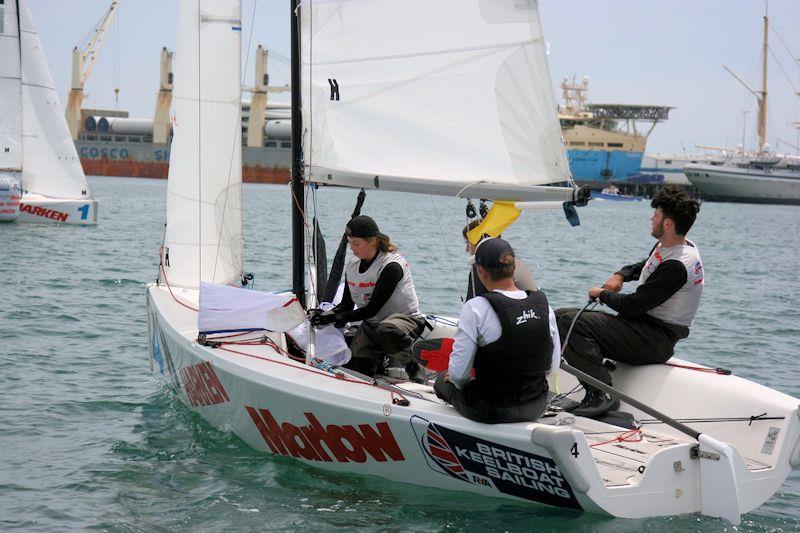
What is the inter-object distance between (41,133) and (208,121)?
65.9 ft

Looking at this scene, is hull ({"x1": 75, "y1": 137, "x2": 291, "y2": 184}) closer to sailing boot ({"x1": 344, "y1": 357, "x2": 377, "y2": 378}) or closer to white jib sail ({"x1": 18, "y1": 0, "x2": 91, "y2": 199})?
white jib sail ({"x1": 18, "y1": 0, "x2": 91, "y2": 199})

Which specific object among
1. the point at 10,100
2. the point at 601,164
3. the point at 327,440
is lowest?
the point at 327,440

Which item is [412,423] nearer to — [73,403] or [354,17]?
[354,17]

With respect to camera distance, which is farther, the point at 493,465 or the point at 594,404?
the point at 594,404

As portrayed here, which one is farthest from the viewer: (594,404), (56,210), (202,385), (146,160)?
(146,160)

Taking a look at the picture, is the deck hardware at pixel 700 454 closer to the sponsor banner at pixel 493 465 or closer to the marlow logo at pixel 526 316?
the sponsor banner at pixel 493 465

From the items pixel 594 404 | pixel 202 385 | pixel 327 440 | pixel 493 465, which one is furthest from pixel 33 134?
pixel 493 465

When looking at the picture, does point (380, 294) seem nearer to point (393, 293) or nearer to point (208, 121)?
point (393, 293)

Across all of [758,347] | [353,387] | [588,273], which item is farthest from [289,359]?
[588,273]

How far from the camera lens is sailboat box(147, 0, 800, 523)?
5.03m

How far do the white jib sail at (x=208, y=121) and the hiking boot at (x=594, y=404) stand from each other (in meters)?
3.53

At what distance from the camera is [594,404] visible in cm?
601

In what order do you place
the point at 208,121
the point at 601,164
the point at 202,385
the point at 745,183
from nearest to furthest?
1. the point at 202,385
2. the point at 208,121
3. the point at 745,183
4. the point at 601,164

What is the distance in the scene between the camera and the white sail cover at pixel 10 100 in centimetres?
2564
